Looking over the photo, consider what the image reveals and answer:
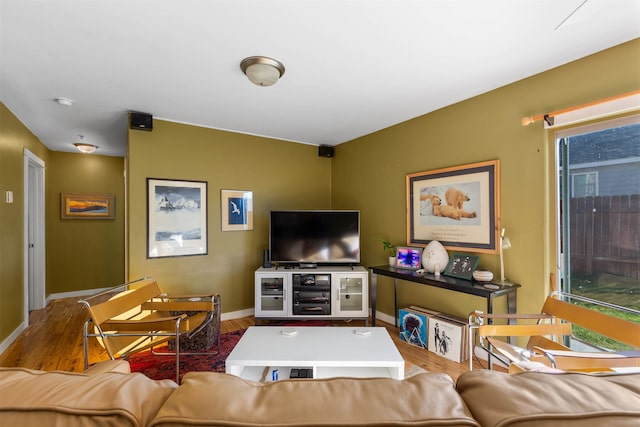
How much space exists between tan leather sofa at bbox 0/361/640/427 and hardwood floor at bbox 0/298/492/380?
2129 mm

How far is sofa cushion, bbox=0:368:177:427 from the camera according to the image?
1.83ft

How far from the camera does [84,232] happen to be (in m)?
5.05

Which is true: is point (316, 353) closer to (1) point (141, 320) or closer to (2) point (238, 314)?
(1) point (141, 320)

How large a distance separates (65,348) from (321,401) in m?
3.63

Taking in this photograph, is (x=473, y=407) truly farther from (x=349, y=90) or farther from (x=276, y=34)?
(x=349, y=90)

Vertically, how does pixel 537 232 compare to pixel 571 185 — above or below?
below

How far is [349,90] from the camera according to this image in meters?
2.67

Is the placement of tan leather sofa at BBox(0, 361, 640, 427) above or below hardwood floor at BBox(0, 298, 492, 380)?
above

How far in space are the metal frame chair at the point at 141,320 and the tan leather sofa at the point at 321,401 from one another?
173 cm

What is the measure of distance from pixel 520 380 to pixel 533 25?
1994 mm

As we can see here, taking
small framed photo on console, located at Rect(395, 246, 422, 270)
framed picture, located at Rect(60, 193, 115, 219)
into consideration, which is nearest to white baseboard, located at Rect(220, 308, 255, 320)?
small framed photo on console, located at Rect(395, 246, 422, 270)

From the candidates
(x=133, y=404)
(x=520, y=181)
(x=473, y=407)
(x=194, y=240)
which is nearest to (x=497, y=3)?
(x=520, y=181)

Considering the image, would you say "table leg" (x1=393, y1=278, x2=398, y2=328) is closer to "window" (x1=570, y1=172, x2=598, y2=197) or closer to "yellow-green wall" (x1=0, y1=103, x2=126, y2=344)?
"window" (x1=570, y1=172, x2=598, y2=197)

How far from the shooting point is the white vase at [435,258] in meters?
2.95
